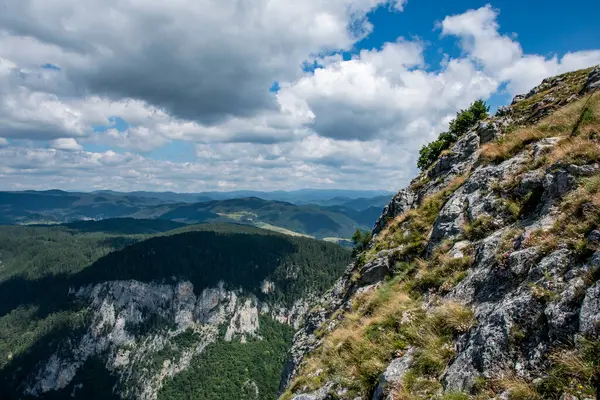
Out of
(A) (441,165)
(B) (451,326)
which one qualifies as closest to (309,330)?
(A) (441,165)

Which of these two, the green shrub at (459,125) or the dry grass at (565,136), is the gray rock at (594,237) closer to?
the dry grass at (565,136)

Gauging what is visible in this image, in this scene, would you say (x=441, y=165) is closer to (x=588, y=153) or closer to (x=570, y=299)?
(x=588, y=153)

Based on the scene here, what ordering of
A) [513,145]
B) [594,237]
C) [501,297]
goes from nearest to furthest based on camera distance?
[594,237] → [501,297] → [513,145]

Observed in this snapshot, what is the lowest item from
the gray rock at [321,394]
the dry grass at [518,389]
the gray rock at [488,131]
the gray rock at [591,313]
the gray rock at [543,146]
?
the gray rock at [321,394]

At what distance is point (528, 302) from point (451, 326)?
2484mm

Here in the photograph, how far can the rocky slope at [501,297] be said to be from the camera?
698cm

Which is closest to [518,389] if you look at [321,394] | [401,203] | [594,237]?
[594,237]

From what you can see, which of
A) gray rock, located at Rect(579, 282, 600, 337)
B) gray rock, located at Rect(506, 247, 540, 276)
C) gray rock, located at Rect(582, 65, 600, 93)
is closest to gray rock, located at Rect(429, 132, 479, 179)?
gray rock, located at Rect(582, 65, 600, 93)

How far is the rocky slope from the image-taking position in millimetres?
6977

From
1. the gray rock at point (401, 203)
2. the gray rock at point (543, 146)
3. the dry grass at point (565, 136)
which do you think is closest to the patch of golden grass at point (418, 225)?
the dry grass at point (565, 136)

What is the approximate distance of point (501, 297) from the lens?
9.59 metres

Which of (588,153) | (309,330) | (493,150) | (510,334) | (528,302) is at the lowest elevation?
(309,330)

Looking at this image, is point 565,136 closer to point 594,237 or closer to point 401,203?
point 594,237

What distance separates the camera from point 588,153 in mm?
11820
